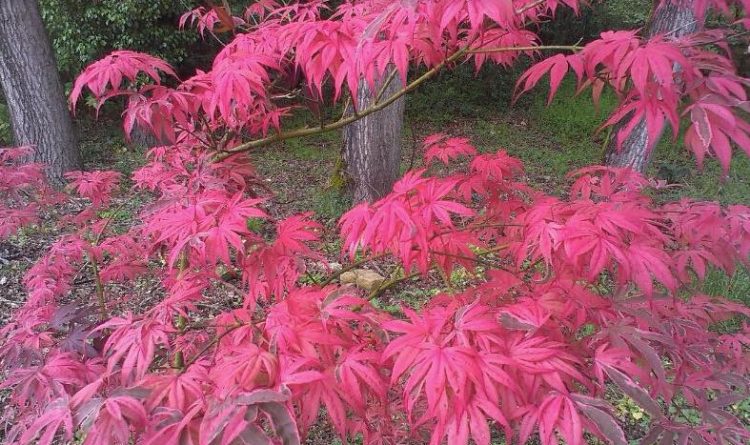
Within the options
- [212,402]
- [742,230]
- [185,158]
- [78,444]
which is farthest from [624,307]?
[78,444]

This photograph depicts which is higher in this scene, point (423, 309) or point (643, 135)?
point (423, 309)

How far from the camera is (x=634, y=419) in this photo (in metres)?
2.65

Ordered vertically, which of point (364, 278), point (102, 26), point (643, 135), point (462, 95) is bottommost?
point (364, 278)

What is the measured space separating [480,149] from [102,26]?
5.22 meters

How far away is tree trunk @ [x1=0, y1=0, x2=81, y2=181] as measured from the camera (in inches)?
187

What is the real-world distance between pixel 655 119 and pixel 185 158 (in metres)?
1.63

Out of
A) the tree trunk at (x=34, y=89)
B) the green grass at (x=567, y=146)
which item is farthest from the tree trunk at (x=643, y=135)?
the tree trunk at (x=34, y=89)

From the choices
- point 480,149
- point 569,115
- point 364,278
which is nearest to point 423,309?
point 364,278

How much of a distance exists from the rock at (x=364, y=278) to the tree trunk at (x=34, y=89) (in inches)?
130

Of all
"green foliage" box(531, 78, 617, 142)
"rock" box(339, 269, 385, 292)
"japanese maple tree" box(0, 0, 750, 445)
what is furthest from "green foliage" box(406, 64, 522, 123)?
"japanese maple tree" box(0, 0, 750, 445)

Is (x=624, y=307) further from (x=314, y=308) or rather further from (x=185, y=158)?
(x=185, y=158)

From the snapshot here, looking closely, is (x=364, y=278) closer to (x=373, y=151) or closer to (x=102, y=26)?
(x=373, y=151)

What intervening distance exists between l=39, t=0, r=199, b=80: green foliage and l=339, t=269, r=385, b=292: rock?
176 inches

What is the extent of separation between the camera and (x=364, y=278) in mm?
3633
